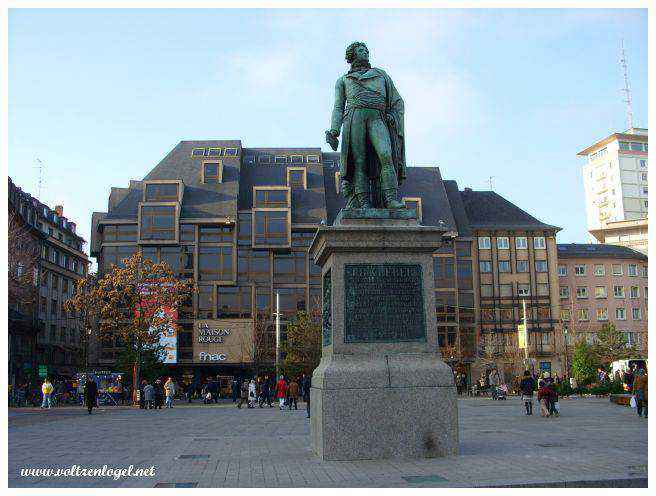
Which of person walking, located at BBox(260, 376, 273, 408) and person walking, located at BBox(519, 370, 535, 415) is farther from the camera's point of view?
person walking, located at BBox(260, 376, 273, 408)

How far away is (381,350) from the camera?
34.3ft

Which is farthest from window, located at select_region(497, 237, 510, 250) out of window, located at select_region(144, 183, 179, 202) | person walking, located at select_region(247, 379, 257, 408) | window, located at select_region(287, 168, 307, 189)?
person walking, located at select_region(247, 379, 257, 408)

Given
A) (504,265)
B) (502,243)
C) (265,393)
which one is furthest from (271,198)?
(265,393)

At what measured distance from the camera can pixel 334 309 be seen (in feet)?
34.8

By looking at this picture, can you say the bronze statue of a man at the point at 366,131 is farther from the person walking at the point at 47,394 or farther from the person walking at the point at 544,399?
the person walking at the point at 47,394

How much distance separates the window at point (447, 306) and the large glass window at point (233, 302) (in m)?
19.5

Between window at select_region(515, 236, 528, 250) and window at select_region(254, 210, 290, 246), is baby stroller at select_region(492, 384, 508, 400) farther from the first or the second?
window at select_region(515, 236, 528, 250)

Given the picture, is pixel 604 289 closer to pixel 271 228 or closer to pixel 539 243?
pixel 539 243

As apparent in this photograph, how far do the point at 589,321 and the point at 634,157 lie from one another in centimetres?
4604

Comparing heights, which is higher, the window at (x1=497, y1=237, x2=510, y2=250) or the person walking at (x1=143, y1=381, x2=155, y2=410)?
the window at (x1=497, y1=237, x2=510, y2=250)

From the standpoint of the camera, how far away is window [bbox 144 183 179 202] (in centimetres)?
6962

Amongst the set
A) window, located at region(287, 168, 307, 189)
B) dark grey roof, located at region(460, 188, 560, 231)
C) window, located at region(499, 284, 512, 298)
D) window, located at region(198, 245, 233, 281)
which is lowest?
window, located at region(499, 284, 512, 298)

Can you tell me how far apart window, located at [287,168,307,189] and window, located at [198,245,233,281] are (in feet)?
33.2

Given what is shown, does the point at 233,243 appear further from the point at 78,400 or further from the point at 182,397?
the point at 78,400
